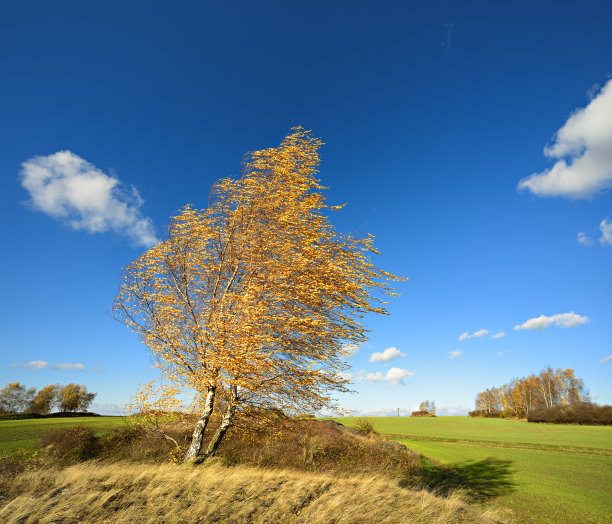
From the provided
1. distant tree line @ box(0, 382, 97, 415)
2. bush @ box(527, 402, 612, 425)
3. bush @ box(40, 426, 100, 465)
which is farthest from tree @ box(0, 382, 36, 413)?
bush @ box(527, 402, 612, 425)

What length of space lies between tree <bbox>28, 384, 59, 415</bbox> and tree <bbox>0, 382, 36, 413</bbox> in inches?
52.4

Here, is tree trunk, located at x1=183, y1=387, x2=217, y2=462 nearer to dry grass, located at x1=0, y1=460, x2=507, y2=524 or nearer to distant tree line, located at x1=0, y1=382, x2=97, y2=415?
dry grass, located at x1=0, y1=460, x2=507, y2=524

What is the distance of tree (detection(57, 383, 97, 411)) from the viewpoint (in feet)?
260

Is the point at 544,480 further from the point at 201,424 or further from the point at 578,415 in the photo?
the point at 578,415

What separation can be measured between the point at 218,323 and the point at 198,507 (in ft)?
12.2

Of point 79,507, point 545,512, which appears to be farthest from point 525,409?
point 79,507

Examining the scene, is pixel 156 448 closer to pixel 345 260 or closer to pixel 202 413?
pixel 202 413

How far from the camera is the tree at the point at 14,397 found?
7037 centimetres

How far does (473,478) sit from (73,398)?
93.3 m

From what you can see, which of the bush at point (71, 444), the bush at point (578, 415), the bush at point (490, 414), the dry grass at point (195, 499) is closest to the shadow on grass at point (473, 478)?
the dry grass at point (195, 499)

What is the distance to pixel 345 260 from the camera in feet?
31.1

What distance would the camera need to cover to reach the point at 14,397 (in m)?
73.6

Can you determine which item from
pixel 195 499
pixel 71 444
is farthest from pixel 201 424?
pixel 71 444

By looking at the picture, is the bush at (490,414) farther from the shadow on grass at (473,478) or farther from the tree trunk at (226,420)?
the tree trunk at (226,420)
